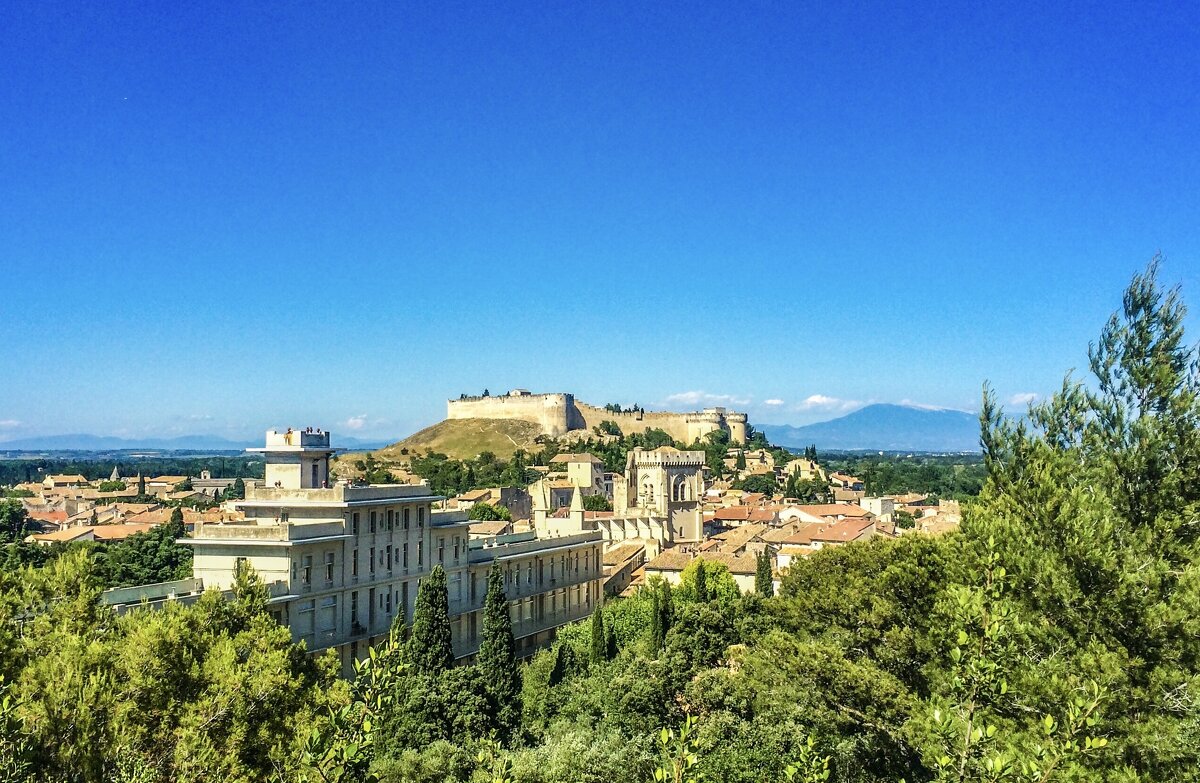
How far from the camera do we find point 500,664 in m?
30.0

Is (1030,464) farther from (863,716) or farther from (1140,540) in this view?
(863,716)

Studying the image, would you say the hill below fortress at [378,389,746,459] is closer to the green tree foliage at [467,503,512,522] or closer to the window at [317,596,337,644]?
the green tree foliage at [467,503,512,522]

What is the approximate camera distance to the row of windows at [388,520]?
3416 centimetres

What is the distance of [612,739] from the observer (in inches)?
811

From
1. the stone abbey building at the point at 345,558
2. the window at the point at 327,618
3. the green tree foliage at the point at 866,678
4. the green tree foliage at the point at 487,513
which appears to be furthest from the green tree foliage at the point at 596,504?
the green tree foliage at the point at 866,678

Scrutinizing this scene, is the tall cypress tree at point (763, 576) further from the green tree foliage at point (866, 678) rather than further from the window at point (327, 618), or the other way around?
the window at point (327, 618)

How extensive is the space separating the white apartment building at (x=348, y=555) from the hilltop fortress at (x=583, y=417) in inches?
4818

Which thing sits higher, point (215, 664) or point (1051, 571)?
point (1051, 571)

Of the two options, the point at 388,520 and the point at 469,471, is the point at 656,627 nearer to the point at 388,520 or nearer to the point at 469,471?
the point at 388,520

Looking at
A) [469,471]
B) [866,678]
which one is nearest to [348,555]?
[866,678]

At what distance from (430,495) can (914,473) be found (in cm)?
14103

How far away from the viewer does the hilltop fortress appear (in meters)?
168

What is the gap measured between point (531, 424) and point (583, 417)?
1201 centimetres

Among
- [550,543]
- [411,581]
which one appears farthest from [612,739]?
[550,543]
